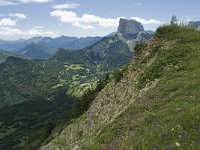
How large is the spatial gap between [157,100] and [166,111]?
10.5 feet

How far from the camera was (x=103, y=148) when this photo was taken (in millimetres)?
17719

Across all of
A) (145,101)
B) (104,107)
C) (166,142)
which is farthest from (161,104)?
(104,107)

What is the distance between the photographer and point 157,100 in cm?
2239

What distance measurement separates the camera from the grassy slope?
15594mm

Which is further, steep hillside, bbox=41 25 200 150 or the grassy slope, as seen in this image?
steep hillside, bbox=41 25 200 150

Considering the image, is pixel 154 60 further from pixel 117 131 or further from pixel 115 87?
pixel 117 131

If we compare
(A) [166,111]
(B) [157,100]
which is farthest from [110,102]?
(A) [166,111]

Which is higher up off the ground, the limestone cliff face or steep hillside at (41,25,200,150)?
steep hillside at (41,25,200,150)

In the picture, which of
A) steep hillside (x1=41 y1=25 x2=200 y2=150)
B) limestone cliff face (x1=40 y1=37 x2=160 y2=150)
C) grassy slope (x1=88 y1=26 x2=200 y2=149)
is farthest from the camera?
limestone cliff face (x1=40 y1=37 x2=160 y2=150)

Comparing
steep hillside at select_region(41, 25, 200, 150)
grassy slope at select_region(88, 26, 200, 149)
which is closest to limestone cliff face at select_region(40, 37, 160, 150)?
steep hillside at select_region(41, 25, 200, 150)

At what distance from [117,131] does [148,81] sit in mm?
11061

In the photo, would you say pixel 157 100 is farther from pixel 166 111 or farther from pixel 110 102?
pixel 110 102

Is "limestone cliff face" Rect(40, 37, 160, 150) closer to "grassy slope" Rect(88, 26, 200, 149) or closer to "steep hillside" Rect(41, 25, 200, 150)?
"steep hillside" Rect(41, 25, 200, 150)

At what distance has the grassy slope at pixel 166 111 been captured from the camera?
1559cm
